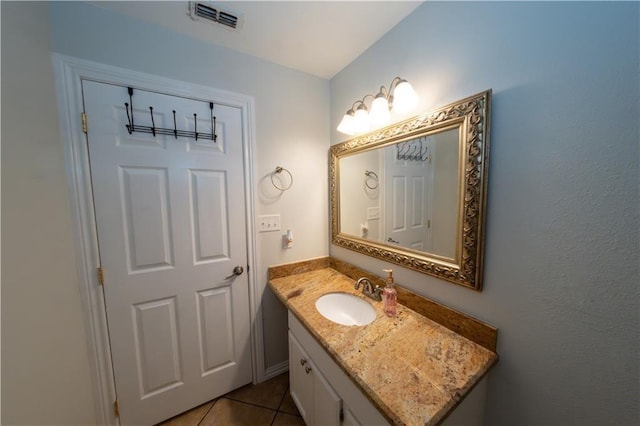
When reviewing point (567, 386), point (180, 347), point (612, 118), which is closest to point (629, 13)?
point (612, 118)

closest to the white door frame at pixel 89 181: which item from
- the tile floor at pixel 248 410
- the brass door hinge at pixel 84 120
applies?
the brass door hinge at pixel 84 120

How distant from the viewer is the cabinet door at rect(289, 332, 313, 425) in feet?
3.72

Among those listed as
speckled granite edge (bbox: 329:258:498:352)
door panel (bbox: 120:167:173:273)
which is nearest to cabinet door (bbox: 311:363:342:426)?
speckled granite edge (bbox: 329:258:498:352)

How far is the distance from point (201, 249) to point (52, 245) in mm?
603

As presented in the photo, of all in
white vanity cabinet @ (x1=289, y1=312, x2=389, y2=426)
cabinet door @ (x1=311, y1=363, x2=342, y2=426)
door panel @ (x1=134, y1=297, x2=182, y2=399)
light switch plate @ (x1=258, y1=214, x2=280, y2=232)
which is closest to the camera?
white vanity cabinet @ (x1=289, y1=312, x2=389, y2=426)

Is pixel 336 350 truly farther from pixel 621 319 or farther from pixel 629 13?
pixel 629 13

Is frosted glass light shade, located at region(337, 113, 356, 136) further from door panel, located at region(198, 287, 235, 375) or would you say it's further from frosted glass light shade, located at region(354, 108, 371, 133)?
door panel, located at region(198, 287, 235, 375)

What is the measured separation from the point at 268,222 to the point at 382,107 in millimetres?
1053

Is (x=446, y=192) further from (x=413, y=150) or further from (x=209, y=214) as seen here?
(x=209, y=214)

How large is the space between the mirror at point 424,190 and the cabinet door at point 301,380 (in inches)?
28.4

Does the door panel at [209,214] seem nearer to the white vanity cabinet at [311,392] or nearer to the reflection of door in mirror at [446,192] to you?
the white vanity cabinet at [311,392]

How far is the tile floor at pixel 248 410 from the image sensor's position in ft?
4.41

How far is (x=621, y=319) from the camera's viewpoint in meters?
0.62

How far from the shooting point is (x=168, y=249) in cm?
128
